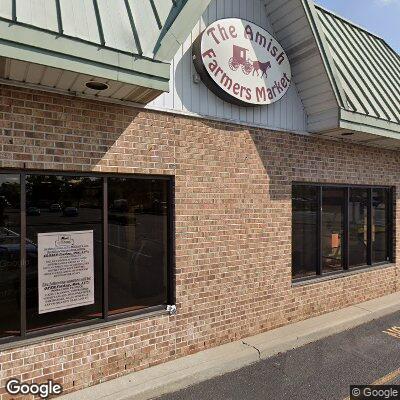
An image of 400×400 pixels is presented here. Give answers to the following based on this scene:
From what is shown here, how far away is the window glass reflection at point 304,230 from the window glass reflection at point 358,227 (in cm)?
129

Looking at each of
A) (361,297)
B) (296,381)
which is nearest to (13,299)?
(296,381)

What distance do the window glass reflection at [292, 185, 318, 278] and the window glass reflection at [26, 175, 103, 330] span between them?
12.2 ft

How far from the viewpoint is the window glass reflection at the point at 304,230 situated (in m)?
6.75

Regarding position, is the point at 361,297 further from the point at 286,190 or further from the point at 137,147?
the point at 137,147

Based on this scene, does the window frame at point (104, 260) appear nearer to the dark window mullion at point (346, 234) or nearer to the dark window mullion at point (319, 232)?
the dark window mullion at point (319, 232)

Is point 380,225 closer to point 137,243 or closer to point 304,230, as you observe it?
point 304,230

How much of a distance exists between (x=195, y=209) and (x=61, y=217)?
1862 millimetres

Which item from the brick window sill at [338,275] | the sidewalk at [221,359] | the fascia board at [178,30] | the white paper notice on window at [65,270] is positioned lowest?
the sidewalk at [221,359]

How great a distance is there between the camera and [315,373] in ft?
16.3

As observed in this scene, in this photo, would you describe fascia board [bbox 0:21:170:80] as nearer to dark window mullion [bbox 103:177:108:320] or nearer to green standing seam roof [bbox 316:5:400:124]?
dark window mullion [bbox 103:177:108:320]

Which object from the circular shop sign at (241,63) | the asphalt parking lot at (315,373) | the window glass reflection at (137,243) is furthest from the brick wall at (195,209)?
the asphalt parking lot at (315,373)

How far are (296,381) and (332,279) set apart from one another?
9.65 ft

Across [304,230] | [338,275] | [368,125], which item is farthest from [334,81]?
[338,275]

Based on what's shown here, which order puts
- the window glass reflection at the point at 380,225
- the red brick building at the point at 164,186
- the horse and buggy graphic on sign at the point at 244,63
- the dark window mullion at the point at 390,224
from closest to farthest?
the red brick building at the point at 164,186 → the horse and buggy graphic on sign at the point at 244,63 → the window glass reflection at the point at 380,225 → the dark window mullion at the point at 390,224
